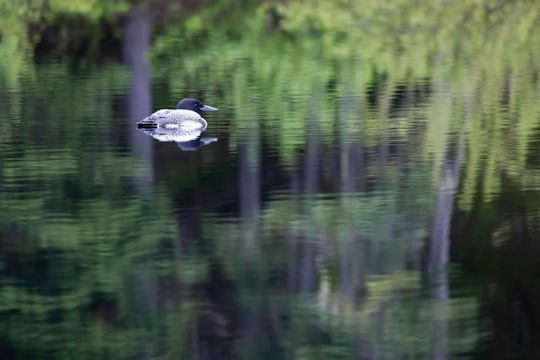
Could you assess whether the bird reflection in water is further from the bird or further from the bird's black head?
the bird's black head

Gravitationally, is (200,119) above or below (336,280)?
above

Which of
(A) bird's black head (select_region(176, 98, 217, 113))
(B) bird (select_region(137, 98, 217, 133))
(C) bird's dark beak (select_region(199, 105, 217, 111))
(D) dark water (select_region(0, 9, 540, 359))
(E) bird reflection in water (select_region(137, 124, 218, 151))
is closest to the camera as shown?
(D) dark water (select_region(0, 9, 540, 359))

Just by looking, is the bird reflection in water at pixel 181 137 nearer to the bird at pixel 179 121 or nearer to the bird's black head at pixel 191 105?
the bird at pixel 179 121

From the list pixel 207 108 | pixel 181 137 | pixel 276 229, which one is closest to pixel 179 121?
pixel 181 137

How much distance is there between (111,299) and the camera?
6848mm

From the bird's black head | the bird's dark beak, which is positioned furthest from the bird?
the bird's dark beak

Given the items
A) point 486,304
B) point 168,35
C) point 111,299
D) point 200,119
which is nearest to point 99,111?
point 200,119

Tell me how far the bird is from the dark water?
0.53ft

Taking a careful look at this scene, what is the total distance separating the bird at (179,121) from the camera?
431 inches

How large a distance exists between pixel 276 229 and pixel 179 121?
3227 mm

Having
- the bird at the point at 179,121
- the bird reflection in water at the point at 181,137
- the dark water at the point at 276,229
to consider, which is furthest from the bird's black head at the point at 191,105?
the bird reflection in water at the point at 181,137

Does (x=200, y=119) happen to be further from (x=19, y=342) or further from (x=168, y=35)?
(x=168, y=35)

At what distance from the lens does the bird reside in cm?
1095

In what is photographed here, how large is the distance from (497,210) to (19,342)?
3.51m
